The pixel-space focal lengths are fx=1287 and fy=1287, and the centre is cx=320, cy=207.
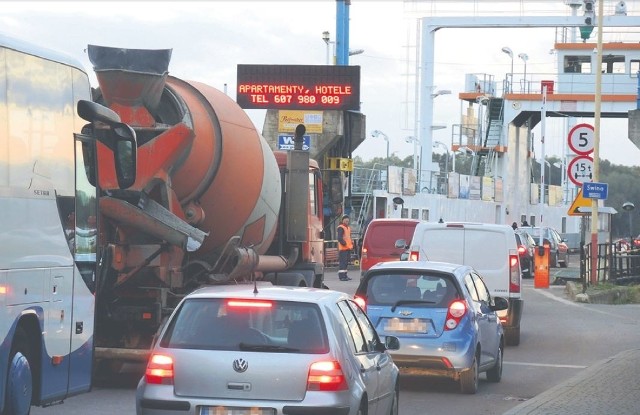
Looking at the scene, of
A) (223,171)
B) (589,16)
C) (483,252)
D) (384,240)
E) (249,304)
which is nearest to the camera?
(249,304)

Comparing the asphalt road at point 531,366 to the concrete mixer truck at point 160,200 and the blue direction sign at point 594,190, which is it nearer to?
the concrete mixer truck at point 160,200

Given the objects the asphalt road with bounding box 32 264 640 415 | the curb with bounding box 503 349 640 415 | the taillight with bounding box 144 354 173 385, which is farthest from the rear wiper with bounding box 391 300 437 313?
the taillight with bounding box 144 354 173 385

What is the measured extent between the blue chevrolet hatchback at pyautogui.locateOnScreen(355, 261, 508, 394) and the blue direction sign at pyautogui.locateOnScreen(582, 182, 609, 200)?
16914 millimetres

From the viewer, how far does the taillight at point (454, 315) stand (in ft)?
49.8

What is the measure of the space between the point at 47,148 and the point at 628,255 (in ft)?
100

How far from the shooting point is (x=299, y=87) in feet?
132

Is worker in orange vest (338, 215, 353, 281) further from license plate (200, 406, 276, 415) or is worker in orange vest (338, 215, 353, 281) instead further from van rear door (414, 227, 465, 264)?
license plate (200, 406, 276, 415)

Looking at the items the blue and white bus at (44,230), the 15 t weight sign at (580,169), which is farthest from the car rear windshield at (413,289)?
the 15 t weight sign at (580,169)

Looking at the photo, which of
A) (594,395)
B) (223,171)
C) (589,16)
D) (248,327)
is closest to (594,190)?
(223,171)

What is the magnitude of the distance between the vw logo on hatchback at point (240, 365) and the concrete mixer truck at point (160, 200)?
5223mm

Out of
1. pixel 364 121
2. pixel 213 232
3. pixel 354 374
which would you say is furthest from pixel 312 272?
pixel 364 121

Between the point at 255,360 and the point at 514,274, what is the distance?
12.8 meters

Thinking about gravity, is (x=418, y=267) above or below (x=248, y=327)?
above

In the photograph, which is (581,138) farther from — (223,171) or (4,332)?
(4,332)
